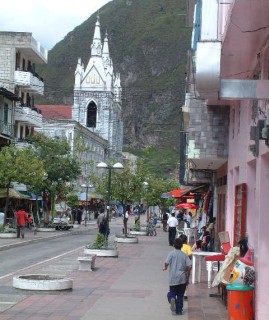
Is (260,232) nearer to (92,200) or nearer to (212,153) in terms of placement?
(212,153)

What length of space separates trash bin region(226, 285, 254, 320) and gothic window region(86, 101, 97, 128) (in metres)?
102

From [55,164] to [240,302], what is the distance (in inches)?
1543

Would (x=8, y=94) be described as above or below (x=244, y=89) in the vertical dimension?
above

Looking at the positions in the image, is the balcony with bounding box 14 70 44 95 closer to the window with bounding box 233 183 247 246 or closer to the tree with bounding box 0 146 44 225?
the tree with bounding box 0 146 44 225

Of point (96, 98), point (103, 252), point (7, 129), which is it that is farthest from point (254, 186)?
point (96, 98)

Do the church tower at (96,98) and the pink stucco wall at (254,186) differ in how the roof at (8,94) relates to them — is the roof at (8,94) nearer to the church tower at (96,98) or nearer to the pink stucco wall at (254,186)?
the pink stucco wall at (254,186)

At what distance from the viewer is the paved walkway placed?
1219 centimetres

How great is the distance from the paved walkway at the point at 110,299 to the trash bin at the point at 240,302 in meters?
1.49

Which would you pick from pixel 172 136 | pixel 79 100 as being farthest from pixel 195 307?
pixel 172 136

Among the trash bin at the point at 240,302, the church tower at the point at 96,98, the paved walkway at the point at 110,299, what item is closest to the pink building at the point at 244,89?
the trash bin at the point at 240,302

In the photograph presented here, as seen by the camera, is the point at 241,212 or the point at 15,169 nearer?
the point at 241,212

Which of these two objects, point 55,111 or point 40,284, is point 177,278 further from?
point 55,111

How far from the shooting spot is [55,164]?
49375 millimetres

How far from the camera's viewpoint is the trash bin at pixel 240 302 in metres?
10.8
